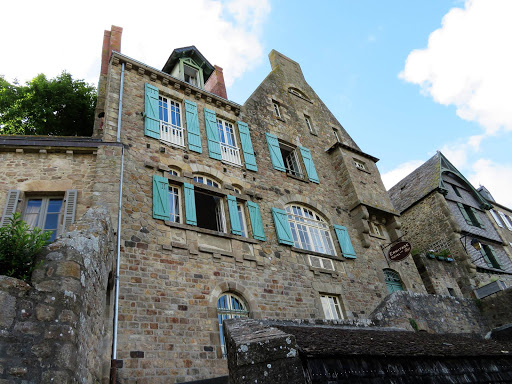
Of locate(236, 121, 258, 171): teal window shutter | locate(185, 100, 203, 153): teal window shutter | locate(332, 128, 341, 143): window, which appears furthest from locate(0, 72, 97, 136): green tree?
locate(332, 128, 341, 143): window

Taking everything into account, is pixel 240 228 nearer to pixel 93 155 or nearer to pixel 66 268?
pixel 93 155

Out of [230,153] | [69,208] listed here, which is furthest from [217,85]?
[69,208]

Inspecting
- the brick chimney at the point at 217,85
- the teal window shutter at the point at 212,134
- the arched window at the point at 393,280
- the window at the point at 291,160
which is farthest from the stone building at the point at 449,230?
the brick chimney at the point at 217,85

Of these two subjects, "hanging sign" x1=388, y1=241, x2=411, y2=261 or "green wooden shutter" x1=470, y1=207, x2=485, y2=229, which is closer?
"hanging sign" x1=388, y1=241, x2=411, y2=261

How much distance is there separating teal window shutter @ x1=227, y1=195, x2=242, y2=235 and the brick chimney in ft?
20.1

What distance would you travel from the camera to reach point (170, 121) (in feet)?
35.9

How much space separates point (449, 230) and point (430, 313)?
736 cm

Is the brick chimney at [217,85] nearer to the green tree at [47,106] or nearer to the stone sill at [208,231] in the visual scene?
the green tree at [47,106]

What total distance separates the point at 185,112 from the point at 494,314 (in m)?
11.7

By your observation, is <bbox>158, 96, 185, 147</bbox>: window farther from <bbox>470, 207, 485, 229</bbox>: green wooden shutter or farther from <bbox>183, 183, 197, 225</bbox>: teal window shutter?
<bbox>470, 207, 485, 229</bbox>: green wooden shutter

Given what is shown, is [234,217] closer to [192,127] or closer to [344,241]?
[192,127]

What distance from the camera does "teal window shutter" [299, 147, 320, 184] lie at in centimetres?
1342

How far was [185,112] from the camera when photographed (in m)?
11.3

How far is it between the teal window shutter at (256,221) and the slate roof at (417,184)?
36.8 feet
